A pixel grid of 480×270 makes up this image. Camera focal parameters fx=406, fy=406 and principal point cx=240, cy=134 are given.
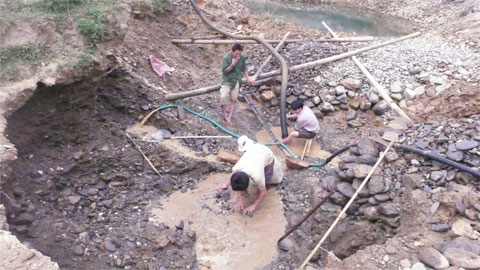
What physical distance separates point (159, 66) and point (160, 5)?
7.39ft

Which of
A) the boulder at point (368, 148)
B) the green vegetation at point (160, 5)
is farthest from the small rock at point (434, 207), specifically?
the green vegetation at point (160, 5)

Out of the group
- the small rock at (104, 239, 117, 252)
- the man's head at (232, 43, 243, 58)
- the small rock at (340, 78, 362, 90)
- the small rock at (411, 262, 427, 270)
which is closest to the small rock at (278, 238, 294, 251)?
the small rock at (411, 262, 427, 270)

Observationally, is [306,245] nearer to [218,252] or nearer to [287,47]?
[218,252]

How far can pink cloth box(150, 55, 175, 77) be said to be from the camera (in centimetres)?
823

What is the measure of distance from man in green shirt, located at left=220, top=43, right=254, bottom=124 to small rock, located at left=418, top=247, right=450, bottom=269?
431cm

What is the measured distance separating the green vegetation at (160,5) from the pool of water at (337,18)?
5.03m

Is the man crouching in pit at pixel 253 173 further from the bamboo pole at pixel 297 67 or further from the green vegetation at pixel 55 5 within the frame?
the green vegetation at pixel 55 5

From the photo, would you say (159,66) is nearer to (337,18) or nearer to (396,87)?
(396,87)

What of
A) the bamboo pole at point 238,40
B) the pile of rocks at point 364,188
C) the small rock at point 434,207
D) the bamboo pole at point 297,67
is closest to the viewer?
the small rock at point 434,207

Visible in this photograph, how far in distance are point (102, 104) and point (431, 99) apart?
20.6 feet

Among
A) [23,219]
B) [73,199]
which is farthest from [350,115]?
[23,219]

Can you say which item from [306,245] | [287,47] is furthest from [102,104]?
[287,47]

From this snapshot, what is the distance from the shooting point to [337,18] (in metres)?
15.6

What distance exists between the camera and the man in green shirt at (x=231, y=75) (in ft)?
23.6
